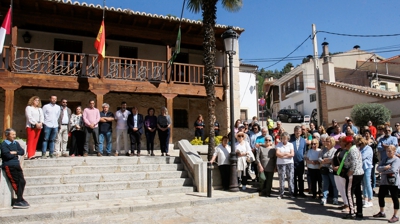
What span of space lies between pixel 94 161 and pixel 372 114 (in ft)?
46.0

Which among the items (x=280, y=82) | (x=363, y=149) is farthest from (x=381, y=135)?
(x=280, y=82)

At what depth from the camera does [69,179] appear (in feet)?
23.5

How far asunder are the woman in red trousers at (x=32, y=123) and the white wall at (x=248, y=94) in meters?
12.3

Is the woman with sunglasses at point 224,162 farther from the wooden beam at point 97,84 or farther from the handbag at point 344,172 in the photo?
the wooden beam at point 97,84

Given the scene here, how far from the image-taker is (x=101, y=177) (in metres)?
7.39

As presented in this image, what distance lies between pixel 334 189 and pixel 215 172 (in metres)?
3.01

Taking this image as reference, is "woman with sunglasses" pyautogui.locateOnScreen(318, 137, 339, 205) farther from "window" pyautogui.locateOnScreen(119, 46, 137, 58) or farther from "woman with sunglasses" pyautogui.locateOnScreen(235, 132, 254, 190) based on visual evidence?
"window" pyautogui.locateOnScreen(119, 46, 137, 58)

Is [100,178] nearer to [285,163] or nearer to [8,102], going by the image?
[285,163]

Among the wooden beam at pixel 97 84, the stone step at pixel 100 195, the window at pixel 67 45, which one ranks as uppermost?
the window at pixel 67 45

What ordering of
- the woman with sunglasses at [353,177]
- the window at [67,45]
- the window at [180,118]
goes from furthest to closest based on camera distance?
the window at [180,118], the window at [67,45], the woman with sunglasses at [353,177]

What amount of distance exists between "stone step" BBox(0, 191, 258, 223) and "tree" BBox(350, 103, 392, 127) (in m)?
11.3

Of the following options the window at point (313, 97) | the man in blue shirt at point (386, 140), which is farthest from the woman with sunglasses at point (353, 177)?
the window at point (313, 97)

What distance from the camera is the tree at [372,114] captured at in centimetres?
1544

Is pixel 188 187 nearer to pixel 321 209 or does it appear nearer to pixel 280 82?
pixel 321 209
